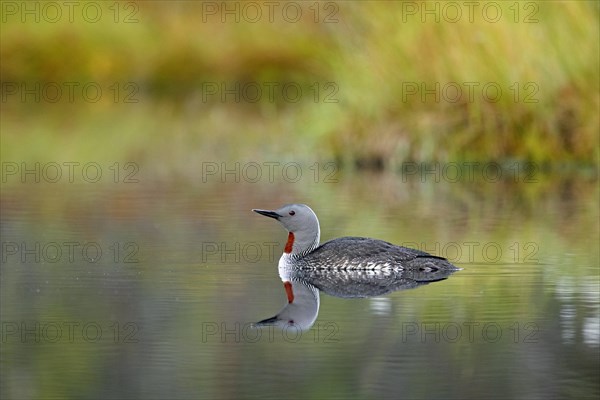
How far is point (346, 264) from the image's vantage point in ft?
29.6

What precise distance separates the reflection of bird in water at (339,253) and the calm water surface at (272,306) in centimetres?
19

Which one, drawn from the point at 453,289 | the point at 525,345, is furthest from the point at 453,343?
the point at 453,289

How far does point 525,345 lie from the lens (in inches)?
270

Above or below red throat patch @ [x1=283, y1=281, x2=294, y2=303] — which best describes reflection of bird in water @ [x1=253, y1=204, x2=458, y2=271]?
above

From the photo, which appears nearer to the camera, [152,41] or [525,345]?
[525,345]

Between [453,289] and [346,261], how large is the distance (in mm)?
800

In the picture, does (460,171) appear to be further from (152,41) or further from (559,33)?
(152,41)

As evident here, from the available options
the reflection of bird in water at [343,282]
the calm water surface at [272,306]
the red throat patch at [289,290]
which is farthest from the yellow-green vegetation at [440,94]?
the red throat patch at [289,290]

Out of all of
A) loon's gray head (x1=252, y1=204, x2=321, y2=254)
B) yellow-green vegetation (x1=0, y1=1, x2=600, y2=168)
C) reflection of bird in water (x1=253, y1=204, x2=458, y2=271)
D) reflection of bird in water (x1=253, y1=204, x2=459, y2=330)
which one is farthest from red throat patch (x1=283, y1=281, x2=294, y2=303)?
yellow-green vegetation (x1=0, y1=1, x2=600, y2=168)

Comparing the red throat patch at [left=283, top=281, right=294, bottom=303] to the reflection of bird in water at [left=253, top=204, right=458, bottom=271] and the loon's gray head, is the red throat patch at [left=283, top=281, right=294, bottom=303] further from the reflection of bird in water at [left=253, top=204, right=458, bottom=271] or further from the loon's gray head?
the loon's gray head

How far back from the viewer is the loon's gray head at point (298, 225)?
30.2 ft

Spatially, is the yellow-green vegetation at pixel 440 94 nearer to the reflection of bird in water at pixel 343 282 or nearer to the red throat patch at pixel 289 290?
the reflection of bird in water at pixel 343 282

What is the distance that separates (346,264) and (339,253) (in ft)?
0.24

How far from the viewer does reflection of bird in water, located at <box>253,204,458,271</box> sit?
8.94m
